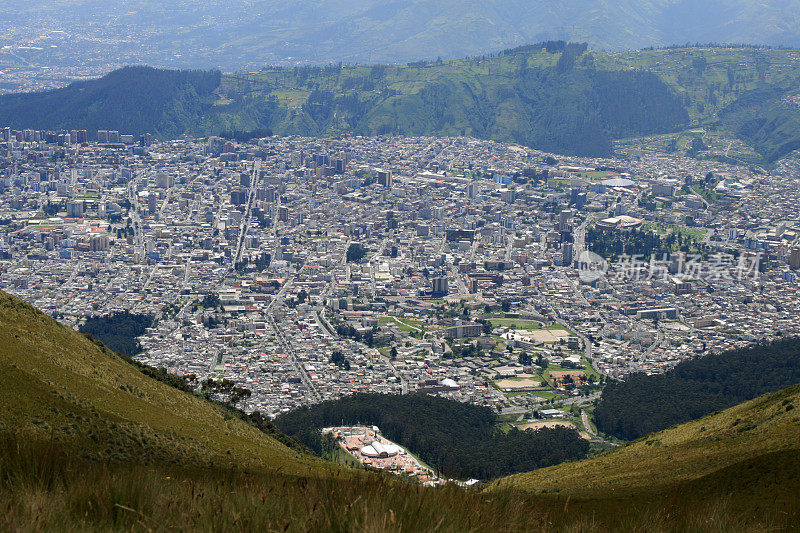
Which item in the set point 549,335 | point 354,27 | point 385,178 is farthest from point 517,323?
point 354,27

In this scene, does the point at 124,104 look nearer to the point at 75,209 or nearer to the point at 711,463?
the point at 75,209

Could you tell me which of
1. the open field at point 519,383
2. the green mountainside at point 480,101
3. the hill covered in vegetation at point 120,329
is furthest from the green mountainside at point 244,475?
the green mountainside at point 480,101

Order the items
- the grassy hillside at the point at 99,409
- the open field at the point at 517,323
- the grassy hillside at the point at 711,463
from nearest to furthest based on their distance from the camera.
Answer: the grassy hillside at the point at 711,463 → the grassy hillside at the point at 99,409 → the open field at the point at 517,323

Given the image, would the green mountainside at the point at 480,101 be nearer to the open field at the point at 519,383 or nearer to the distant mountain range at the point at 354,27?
the distant mountain range at the point at 354,27

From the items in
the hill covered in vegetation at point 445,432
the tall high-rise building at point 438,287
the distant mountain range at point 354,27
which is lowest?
the hill covered in vegetation at point 445,432

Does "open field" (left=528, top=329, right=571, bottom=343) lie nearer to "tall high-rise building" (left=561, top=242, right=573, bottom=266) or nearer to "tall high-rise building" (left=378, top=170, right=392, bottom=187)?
"tall high-rise building" (left=561, top=242, right=573, bottom=266)

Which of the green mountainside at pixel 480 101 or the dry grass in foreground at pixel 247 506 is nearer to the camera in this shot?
the dry grass in foreground at pixel 247 506

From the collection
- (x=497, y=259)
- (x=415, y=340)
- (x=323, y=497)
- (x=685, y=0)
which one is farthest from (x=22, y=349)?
(x=685, y=0)
